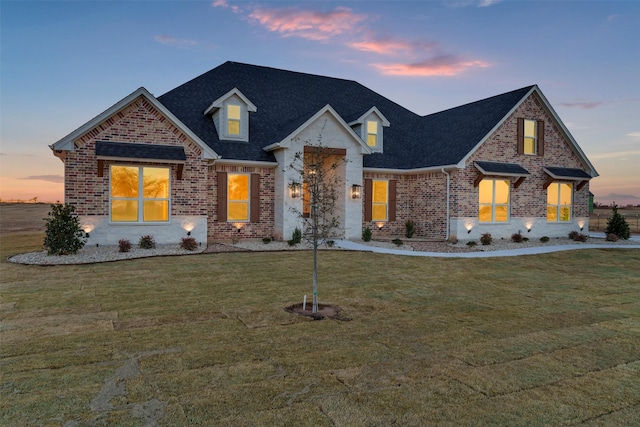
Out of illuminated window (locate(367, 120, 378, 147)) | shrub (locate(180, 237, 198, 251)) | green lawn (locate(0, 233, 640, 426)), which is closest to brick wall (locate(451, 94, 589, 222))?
A: illuminated window (locate(367, 120, 378, 147))

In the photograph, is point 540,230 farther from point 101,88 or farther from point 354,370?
point 101,88

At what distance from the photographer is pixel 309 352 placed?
212 inches

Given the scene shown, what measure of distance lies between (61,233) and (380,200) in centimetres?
1395

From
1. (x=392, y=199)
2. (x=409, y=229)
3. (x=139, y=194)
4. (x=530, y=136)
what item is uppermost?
(x=530, y=136)

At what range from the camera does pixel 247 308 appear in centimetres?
757

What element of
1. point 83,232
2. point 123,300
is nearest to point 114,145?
point 83,232

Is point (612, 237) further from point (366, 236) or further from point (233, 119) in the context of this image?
point (233, 119)

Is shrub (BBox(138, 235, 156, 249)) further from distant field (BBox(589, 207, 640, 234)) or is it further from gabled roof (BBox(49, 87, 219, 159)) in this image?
distant field (BBox(589, 207, 640, 234))

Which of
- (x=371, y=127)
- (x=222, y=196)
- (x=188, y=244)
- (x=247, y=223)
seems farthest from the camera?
(x=371, y=127)

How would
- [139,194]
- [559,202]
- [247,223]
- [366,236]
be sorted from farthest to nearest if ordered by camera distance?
[559,202] < [366,236] < [247,223] < [139,194]

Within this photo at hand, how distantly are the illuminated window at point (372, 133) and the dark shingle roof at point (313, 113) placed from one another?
0.69 metres

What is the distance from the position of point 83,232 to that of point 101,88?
780 cm

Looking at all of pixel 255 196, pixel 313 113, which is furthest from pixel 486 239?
pixel 255 196

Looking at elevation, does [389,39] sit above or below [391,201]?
above
